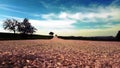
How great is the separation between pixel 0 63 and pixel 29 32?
75915mm

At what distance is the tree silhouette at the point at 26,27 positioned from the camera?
261 ft

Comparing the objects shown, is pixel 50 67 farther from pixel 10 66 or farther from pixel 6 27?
pixel 6 27

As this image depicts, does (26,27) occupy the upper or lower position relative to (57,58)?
upper

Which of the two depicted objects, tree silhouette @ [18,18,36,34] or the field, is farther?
tree silhouette @ [18,18,36,34]

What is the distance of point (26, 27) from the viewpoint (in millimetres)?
81438

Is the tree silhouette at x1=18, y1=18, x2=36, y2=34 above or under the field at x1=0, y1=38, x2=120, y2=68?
above

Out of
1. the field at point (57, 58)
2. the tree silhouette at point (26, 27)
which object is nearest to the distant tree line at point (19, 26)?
the tree silhouette at point (26, 27)

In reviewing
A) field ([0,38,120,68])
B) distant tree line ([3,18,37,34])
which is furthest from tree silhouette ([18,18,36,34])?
field ([0,38,120,68])

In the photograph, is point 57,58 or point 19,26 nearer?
point 57,58

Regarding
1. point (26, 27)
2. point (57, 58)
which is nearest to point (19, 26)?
point (26, 27)

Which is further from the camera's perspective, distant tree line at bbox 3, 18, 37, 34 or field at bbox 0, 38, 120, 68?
distant tree line at bbox 3, 18, 37, 34

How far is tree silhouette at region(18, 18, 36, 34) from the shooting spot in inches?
3127

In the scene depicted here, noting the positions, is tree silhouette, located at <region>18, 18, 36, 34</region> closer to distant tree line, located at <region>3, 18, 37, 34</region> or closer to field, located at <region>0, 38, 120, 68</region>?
distant tree line, located at <region>3, 18, 37, 34</region>

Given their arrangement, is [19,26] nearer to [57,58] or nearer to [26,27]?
[26,27]
